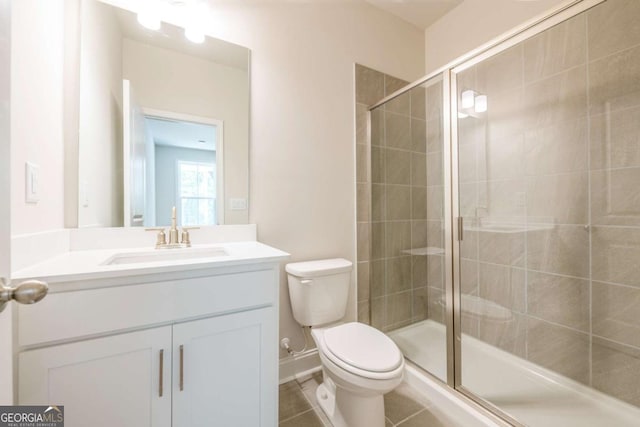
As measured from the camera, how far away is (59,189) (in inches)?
41.6

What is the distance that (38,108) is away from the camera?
3.00ft

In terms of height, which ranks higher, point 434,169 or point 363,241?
point 434,169

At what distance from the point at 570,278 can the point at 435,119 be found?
1245mm

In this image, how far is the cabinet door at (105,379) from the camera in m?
0.69

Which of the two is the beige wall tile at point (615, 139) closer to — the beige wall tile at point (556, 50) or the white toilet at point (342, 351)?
the beige wall tile at point (556, 50)

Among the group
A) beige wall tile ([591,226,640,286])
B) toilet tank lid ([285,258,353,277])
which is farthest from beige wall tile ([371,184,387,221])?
beige wall tile ([591,226,640,286])

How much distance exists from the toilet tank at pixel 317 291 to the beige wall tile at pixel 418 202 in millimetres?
710

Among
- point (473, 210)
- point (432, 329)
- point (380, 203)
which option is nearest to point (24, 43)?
point (380, 203)

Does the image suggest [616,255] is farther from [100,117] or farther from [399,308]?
[100,117]

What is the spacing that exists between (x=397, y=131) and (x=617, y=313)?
5.32 ft

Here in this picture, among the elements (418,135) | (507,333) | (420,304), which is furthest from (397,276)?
(418,135)

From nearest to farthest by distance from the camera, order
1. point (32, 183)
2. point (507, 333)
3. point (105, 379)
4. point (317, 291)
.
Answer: point (105, 379), point (32, 183), point (317, 291), point (507, 333)

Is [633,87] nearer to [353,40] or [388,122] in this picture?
[388,122]

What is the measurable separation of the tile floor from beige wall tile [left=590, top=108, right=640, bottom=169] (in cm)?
159
